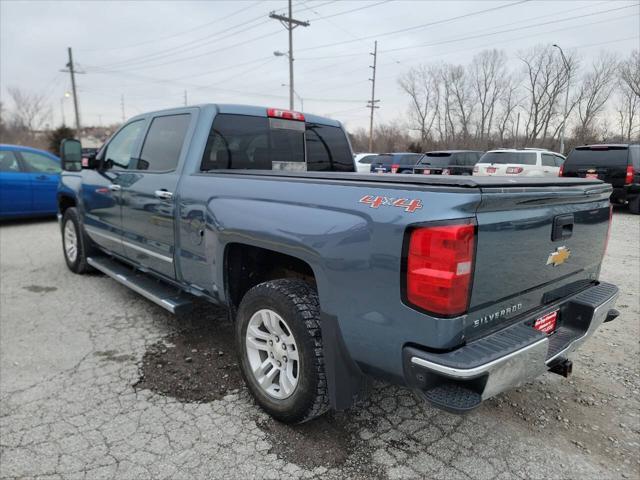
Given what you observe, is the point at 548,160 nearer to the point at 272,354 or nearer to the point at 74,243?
the point at 74,243

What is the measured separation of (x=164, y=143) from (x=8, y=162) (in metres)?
7.76

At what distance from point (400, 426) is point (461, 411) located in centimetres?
99

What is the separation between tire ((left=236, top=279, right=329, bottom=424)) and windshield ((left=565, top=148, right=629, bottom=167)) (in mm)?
11600

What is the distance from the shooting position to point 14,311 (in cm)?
454

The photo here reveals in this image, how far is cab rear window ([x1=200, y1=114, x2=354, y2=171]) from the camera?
354 centimetres

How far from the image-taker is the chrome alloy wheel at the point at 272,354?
2.54 m

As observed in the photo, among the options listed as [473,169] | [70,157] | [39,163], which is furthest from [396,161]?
[70,157]

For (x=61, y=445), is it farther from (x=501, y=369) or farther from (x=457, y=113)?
(x=457, y=113)

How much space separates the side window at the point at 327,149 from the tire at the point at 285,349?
2.01m

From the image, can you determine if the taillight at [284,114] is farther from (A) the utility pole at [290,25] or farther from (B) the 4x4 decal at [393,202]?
(A) the utility pole at [290,25]

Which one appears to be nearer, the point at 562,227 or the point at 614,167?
the point at 562,227

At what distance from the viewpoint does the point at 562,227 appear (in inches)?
90.7

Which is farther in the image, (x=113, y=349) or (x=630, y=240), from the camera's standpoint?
(x=630, y=240)

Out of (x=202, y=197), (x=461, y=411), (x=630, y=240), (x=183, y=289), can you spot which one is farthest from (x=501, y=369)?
(x=630, y=240)
